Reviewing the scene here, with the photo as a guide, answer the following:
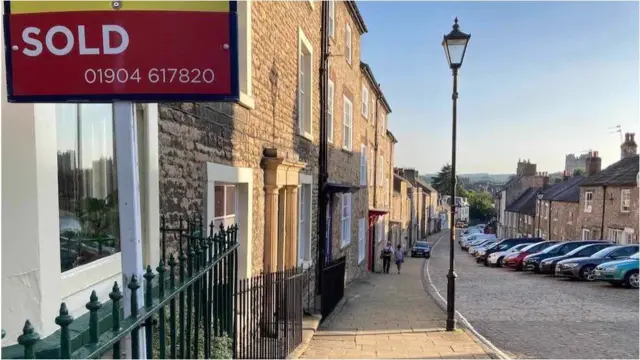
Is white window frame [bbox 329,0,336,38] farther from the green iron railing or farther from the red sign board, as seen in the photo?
the red sign board

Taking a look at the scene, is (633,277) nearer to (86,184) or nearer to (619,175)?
(86,184)

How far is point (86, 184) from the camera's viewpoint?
3529mm

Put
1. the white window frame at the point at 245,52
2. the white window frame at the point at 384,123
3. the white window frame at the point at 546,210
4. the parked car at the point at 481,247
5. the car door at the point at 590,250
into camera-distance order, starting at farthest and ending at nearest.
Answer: the white window frame at the point at 546,210
the parked car at the point at 481,247
the white window frame at the point at 384,123
the car door at the point at 590,250
the white window frame at the point at 245,52

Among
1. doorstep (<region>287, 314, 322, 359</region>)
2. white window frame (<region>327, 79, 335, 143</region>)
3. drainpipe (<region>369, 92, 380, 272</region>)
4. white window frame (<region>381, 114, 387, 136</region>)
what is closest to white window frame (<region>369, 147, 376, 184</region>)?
drainpipe (<region>369, 92, 380, 272</region>)

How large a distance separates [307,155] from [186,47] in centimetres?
945

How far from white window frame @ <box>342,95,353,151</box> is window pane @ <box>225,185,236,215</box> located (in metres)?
9.77

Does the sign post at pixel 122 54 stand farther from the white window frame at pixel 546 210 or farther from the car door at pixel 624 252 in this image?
the white window frame at pixel 546 210

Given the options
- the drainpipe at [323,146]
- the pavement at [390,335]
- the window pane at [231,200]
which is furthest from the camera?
the drainpipe at [323,146]

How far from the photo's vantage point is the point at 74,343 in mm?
2623

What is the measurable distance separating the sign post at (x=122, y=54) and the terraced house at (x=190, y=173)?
2.97 ft

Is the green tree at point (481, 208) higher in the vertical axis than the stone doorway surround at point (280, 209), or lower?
lower

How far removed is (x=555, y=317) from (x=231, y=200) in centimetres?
780

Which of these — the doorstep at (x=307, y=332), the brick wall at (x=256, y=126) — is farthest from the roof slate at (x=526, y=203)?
the doorstep at (x=307, y=332)

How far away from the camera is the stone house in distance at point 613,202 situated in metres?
26.2
